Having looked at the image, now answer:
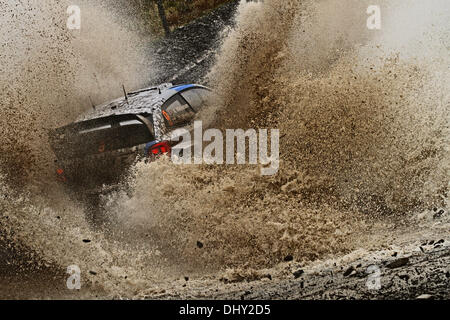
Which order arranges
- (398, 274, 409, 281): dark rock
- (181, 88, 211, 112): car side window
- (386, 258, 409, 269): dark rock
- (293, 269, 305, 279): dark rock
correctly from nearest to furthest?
(398, 274, 409, 281): dark rock, (386, 258, 409, 269): dark rock, (293, 269, 305, 279): dark rock, (181, 88, 211, 112): car side window

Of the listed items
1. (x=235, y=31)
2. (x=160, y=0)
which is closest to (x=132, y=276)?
(x=235, y=31)

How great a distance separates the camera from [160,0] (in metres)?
12.5

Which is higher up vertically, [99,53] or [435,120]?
[99,53]

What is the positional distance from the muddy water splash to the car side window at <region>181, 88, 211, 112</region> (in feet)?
1.08

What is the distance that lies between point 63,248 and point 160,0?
9.29m

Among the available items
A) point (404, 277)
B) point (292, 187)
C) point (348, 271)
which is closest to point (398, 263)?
point (404, 277)

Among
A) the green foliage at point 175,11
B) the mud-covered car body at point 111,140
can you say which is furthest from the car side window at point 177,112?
the green foliage at point 175,11

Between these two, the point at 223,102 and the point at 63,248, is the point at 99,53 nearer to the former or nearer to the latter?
the point at 223,102

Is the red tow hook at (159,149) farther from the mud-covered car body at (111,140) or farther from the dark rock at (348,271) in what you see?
the dark rock at (348,271)

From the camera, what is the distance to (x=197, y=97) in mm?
A: 6289

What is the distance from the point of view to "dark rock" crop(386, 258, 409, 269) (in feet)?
13.5

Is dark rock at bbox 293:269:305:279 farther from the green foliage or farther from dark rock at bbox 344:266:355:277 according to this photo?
the green foliage

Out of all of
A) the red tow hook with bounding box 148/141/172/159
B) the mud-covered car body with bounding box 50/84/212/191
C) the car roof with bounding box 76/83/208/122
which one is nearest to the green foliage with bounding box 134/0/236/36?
the car roof with bounding box 76/83/208/122

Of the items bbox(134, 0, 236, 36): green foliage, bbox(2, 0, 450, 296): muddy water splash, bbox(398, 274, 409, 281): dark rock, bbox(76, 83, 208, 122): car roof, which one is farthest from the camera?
bbox(134, 0, 236, 36): green foliage
